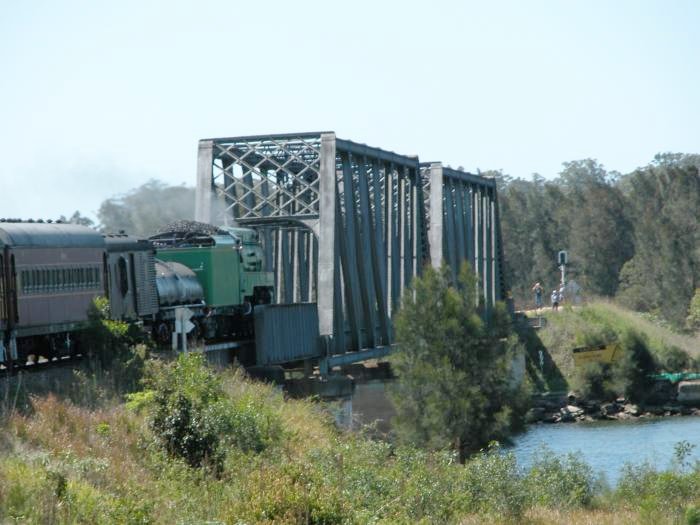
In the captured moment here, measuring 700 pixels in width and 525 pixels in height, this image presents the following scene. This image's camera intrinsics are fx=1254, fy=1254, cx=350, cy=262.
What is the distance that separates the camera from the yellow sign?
2741 inches

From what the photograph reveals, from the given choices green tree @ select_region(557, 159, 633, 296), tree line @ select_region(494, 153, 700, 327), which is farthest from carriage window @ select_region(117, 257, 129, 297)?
green tree @ select_region(557, 159, 633, 296)

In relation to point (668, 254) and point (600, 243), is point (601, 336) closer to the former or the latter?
point (668, 254)

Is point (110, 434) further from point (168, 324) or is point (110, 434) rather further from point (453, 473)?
point (168, 324)

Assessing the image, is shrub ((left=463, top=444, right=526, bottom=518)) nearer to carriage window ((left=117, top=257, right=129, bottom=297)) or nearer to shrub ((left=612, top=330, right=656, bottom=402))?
carriage window ((left=117, top=257, right=129, bottom=297))

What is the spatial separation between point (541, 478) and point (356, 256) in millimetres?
19064

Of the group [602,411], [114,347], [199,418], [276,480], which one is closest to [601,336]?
[602,411]

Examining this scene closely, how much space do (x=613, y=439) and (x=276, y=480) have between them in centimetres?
4076

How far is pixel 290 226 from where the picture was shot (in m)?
44.3

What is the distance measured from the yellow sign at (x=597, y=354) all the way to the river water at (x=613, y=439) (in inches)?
241

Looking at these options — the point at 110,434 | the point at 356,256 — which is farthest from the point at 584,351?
the point at 110,434

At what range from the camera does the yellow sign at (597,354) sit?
69625 mm

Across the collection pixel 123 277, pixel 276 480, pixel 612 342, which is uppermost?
pixel 123 277

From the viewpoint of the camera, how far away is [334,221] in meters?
39.4

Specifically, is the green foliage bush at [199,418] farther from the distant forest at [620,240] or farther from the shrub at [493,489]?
the distant forest at [620,240]
